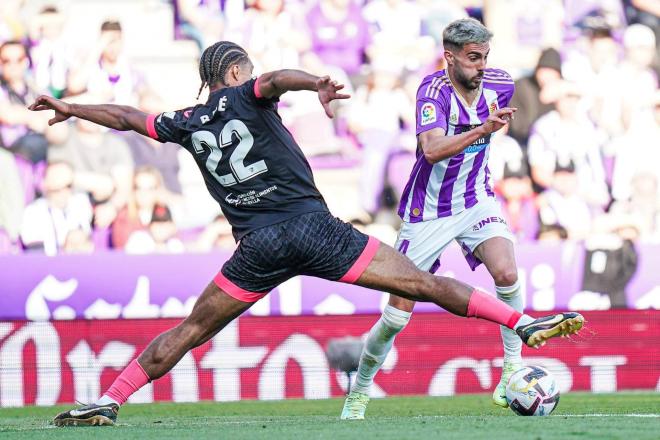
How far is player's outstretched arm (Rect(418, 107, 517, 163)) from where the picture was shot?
616cm

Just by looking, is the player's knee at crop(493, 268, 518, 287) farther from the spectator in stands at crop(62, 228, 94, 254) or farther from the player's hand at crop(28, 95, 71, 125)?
the spectator in stands at crop(62, 228, 94, 254)

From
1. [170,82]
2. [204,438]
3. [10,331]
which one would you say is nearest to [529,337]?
[204,438]

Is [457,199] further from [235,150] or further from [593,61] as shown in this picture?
[593,61]

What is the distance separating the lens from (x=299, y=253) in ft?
20.6

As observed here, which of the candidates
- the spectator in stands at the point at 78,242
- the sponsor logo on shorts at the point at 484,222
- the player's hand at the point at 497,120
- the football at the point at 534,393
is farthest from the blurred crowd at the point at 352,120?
the player's hand at the point at 497,120

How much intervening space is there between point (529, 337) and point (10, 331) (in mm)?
6964

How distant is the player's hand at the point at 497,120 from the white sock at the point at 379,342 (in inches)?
57.3

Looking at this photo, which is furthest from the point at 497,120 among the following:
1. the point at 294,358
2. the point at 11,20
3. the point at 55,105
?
the point at 11,20

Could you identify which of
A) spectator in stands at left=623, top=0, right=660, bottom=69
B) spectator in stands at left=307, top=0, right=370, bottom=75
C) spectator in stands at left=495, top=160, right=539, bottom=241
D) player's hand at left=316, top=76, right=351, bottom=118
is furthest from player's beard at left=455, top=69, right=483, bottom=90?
spectator in stands at left=623, top=0, right=660, bottom=69

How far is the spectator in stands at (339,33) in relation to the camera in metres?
13.5

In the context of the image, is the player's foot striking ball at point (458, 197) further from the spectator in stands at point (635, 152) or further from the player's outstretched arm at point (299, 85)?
the spectator in stands at point (635, 152)

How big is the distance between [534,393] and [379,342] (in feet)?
3.41

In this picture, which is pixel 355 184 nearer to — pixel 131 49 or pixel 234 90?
pixel 131 49

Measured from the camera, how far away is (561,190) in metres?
13.2
